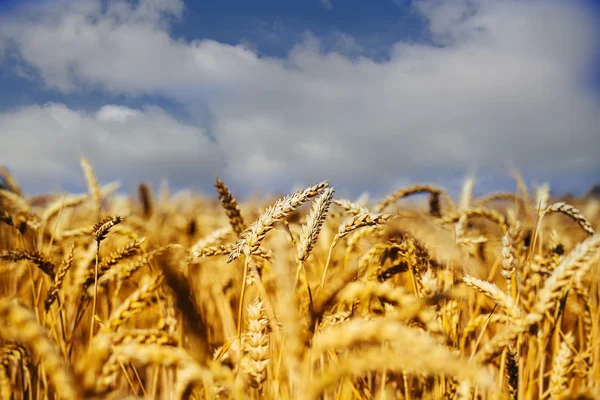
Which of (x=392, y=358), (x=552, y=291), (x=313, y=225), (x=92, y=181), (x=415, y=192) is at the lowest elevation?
(x=392, y=358)

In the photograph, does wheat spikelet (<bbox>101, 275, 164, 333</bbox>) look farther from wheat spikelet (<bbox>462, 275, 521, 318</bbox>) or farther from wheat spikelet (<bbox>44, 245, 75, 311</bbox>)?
wheat spikelet (<bbox>462, 275, 521, 318</bbox>)

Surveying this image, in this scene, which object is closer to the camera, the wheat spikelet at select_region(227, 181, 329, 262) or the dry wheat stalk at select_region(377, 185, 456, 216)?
the wheat spikelet at select_region(227, 181, 329, 262)

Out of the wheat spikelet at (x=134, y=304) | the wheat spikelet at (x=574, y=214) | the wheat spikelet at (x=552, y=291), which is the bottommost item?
the wheat spikelet at (x=552, y=291)

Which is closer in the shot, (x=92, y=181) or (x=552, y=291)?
(x=552, y=291)

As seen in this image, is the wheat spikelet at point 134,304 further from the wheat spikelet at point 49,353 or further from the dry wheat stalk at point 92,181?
the dry wheat stalk at point 92,181

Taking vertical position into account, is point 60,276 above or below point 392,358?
above

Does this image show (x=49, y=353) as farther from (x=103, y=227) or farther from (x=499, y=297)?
(x=499, y=297)

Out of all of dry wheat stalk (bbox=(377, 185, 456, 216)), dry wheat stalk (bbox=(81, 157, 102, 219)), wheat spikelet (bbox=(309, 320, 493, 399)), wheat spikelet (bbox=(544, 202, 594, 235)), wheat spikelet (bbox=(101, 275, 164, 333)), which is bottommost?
wheat spikelet (bbox=(309, 320, 493, 399))

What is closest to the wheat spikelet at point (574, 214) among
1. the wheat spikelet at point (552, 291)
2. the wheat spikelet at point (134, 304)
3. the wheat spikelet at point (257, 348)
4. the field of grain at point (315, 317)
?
the field of grain at point (315, 317)

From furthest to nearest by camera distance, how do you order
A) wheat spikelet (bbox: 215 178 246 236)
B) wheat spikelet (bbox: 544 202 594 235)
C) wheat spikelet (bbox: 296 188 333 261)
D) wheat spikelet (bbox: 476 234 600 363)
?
wheat spikelet (bbox: 544 202 594 235) → wheat spikelet (bbox: 215 178 246 236) → wheat spikelet (bbox: 296 188 333 261) → wheat spikelet (bbox: 476 234 600 363)

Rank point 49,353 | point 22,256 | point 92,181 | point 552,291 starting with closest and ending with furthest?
1. point 49,353
2. point 552,291
3. point 22,256
4. point 92,181

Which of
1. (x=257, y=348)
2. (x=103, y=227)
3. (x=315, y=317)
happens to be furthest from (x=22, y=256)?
(x=315, y=317)

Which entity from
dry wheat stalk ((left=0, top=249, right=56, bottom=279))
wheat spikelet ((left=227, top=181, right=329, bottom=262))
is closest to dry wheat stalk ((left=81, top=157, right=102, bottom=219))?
dry wheat stalk ((left=0, top=249, right=56, bottom=279))

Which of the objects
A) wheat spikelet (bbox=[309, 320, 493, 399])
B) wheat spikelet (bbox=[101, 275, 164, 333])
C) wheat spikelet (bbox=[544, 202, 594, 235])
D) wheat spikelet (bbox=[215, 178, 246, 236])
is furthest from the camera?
wheat spikelet (bbox=[544, 202, 594, 235])
